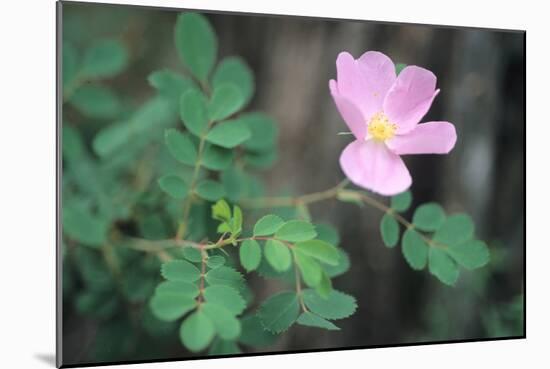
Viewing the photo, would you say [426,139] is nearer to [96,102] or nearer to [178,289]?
[178,289]

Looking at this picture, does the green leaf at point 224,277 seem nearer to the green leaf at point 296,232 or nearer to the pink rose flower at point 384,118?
the green leaf at point 296,232

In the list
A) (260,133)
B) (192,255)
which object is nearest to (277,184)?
(260,133)

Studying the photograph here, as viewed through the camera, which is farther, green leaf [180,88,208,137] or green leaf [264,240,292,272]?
green leaf [180,88,208,137]

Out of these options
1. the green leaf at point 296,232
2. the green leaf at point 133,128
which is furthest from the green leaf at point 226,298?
the green leaf at point 133,128

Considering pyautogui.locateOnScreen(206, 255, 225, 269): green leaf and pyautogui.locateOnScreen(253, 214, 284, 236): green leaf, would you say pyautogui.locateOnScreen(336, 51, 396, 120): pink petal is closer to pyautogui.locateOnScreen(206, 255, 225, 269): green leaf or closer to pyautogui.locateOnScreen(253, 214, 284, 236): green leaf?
pyautogui.locateOnScreen(253, 214, 284, 236): green leaf

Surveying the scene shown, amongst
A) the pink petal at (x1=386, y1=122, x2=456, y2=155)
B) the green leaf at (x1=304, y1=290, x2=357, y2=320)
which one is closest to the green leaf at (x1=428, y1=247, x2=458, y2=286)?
the green leaf at (x1=304, y1=290, x2=357, y2=320)

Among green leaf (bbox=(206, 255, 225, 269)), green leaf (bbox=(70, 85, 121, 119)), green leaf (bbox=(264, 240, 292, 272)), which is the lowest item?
green leaf (bbox=(206, 255, 225, 269))
